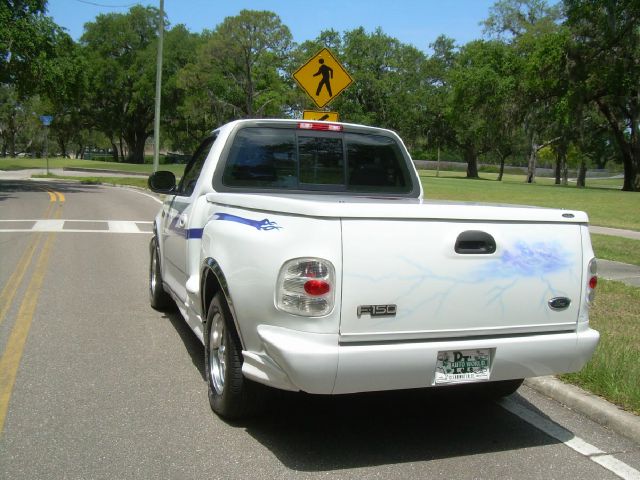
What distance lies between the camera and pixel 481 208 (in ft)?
12.7

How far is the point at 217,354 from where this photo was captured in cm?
456

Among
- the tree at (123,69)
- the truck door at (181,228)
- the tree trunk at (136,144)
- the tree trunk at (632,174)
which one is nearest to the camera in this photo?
the truck door at (181,228)

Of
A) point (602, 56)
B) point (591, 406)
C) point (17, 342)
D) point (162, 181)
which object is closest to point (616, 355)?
point (591, 406)

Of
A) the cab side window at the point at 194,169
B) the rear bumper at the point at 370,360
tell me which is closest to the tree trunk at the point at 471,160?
the cab side window at the point at 194,169

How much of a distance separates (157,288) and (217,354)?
121 inches

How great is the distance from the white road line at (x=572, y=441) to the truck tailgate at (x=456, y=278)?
2.68ft

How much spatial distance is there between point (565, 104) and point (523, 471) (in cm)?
4172

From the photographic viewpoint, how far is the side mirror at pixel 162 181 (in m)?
6.41

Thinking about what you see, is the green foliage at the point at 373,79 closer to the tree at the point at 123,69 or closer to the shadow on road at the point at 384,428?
the tree at the point at 123,69

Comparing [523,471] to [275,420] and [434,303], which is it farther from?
[275,420]

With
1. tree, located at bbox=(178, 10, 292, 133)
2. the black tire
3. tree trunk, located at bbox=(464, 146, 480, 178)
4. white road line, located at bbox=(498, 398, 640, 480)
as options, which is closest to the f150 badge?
white road line, located at bbox=(498, 398, 640, 480)

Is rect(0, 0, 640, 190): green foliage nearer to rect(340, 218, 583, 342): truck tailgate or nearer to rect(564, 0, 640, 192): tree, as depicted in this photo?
rect(564, 0, 640, 192): tree

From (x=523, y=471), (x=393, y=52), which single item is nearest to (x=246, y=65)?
(x=393, y=52)

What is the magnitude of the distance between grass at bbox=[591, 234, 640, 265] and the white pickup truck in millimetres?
8634
